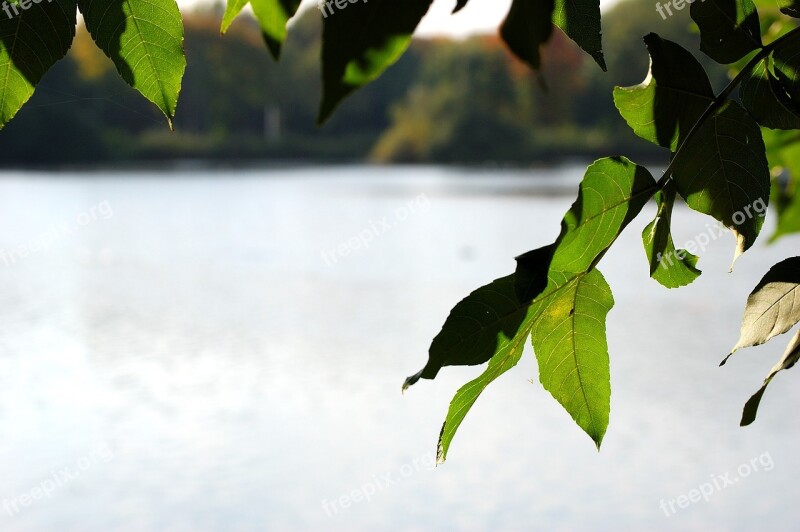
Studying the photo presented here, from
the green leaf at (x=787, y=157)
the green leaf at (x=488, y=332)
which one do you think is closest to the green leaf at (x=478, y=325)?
the green leaf at (x=488, y=332)

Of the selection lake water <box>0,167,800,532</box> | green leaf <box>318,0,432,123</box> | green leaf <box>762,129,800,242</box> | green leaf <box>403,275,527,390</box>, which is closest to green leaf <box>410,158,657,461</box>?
green leaf <box>403,275,527,390</box>

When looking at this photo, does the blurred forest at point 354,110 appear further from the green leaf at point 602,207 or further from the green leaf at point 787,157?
the green leaf at point 602,207

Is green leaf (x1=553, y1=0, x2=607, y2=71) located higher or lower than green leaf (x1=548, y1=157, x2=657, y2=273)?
higher

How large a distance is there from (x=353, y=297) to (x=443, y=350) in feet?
26.6

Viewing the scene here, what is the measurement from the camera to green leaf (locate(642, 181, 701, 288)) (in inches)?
13.6

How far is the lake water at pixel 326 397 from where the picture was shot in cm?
427

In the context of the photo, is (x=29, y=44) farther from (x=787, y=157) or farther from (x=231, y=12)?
(x=787, y=157)

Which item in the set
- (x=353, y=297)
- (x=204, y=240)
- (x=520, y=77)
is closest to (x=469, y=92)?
(x=520, y=77)

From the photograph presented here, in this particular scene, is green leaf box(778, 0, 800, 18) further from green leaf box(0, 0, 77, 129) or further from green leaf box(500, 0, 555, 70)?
green leaf box(0, 0, 77, 129)

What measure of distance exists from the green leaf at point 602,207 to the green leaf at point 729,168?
0.07ft

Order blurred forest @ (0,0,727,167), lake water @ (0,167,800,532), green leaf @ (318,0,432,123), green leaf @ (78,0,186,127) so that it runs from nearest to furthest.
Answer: green leaf @ (318,0,432,123)
green leaf @ (78,0,186,127)
lake water @ (0,167,800,532)
blurred forest @ (0,0,727,167)

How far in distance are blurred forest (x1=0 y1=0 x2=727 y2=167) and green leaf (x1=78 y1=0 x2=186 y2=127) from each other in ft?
72.6

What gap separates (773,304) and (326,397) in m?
5.27

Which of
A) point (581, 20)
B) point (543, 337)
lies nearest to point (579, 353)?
point (543, 337)
